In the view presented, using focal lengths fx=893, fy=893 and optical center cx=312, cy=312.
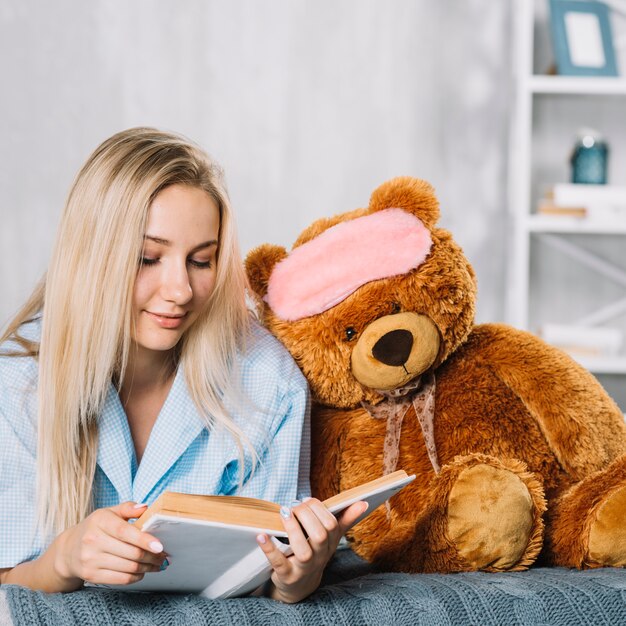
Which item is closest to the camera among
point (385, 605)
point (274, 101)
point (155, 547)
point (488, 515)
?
point (155, 547)

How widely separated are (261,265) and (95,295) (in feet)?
0.86

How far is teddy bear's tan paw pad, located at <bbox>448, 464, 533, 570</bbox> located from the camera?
1085mm

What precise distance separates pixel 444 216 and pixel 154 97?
0.93 meters

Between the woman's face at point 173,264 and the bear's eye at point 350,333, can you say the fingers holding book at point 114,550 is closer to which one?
the woman's face at point 173,264

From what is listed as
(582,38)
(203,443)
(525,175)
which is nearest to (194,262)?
(203,443)

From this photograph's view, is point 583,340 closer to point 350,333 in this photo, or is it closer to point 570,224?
point 570,224

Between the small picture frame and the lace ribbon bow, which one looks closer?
the lace ribbon bow

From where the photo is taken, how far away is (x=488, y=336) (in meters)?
1.31

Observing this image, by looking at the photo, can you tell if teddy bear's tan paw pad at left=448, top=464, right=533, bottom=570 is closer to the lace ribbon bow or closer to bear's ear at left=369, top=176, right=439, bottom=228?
the lace ribbon bow

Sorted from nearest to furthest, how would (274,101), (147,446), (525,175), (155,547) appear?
(155,547), (147,446), (525,175), (274,101)

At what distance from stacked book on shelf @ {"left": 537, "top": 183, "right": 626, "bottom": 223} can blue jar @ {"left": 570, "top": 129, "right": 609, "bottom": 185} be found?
35mm

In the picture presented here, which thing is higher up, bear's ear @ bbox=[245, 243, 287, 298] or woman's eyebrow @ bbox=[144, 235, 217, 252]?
woman's eyebrow @ bbox=[144, 235, 217, 252]

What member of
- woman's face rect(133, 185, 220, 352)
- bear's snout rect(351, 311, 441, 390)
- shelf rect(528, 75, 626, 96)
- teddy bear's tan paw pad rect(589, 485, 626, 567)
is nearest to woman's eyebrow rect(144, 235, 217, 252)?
woman's face rect(133, 185, 220, 352)

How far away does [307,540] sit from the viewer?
89cm
